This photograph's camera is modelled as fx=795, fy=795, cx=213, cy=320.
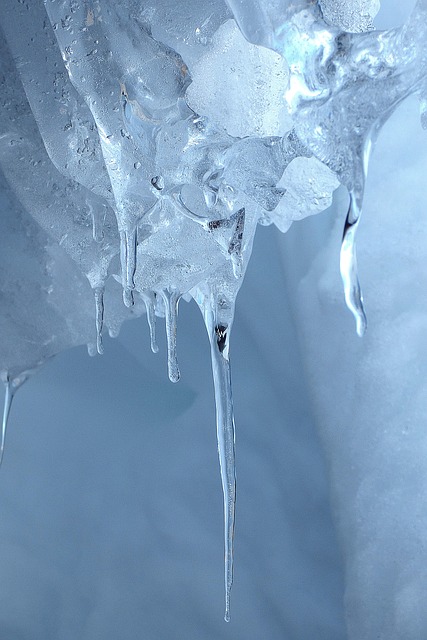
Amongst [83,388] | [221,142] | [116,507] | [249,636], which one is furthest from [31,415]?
[221,142]

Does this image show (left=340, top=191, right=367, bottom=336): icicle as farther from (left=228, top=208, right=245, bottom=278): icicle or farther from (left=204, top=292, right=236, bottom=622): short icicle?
(left=204, top=292, right=236, bottom=622): short icicle

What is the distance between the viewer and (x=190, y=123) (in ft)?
2.59

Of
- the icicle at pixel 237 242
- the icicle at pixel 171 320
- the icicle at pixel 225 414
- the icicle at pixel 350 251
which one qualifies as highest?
the icicle at pixel 350 251

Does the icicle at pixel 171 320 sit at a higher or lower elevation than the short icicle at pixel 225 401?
higher

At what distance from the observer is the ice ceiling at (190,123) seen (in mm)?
648

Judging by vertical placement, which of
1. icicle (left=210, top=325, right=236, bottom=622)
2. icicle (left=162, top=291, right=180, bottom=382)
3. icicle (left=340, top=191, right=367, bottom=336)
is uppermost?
icicle (left=340, top=191, right=367, bottom=336)

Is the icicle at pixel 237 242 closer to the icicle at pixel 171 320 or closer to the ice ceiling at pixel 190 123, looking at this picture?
the ice ceiling at pixel 190 123

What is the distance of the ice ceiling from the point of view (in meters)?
0.65

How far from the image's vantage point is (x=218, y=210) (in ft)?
2.75

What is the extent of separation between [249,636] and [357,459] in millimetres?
434

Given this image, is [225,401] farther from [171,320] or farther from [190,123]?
[190,123]

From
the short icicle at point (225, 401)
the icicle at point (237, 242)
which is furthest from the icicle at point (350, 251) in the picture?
the short icicle at point (225, 401)

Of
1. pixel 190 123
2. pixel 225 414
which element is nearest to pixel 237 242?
pixel 190 123

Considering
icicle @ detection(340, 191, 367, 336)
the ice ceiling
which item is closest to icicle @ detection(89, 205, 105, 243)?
the ice ceiling
